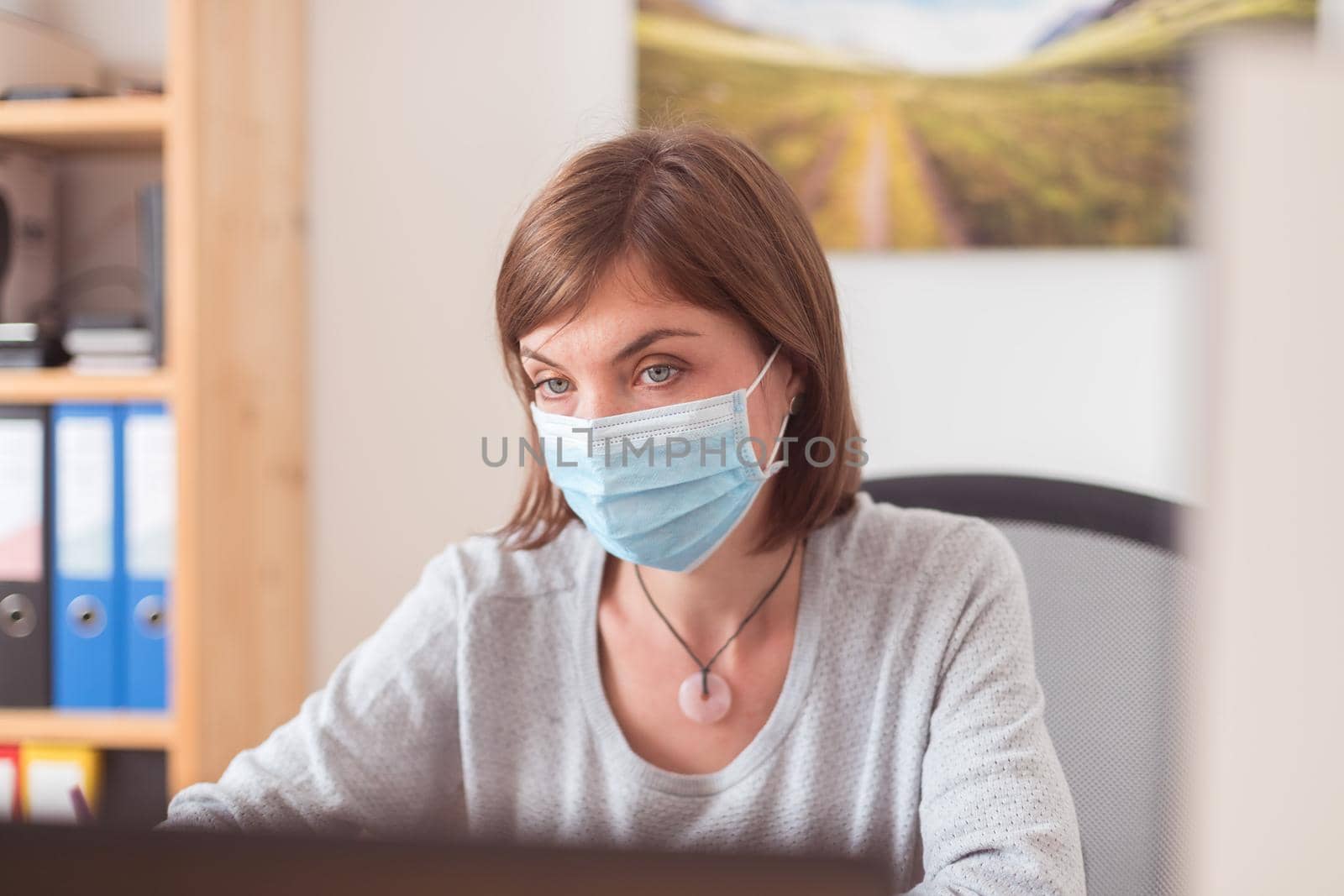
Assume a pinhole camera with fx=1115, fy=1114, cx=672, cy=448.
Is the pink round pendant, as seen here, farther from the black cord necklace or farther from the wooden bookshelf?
the wooden bookshelf

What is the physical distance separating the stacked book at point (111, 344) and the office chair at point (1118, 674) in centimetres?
119

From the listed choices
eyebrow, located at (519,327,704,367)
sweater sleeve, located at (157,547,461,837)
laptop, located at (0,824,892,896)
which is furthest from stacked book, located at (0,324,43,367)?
laptop, located at (0,824,892,896)

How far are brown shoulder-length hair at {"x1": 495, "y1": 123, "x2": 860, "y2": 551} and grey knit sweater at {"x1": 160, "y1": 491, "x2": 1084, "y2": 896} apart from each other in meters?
0.11

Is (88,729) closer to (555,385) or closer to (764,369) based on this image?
(555,385)

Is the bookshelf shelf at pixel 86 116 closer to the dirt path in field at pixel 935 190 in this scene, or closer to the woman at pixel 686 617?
the woman at pixel 686 617

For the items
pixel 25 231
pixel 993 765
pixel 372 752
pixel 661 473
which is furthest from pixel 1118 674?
pixel 25 231

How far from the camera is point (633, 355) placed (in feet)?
2.83

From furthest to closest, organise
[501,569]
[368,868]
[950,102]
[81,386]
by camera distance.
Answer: [950,102]
[81,386]
[501,569]
[368,868]

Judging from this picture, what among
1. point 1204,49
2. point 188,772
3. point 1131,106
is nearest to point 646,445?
point 1204,49

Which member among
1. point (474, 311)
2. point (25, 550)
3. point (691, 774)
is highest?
point (474, 311)

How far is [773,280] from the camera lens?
884 mm

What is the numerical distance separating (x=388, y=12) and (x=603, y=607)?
120 cm

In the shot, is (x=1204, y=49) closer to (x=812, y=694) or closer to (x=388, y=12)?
(x=812, y=694)

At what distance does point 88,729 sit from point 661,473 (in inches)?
40.3
